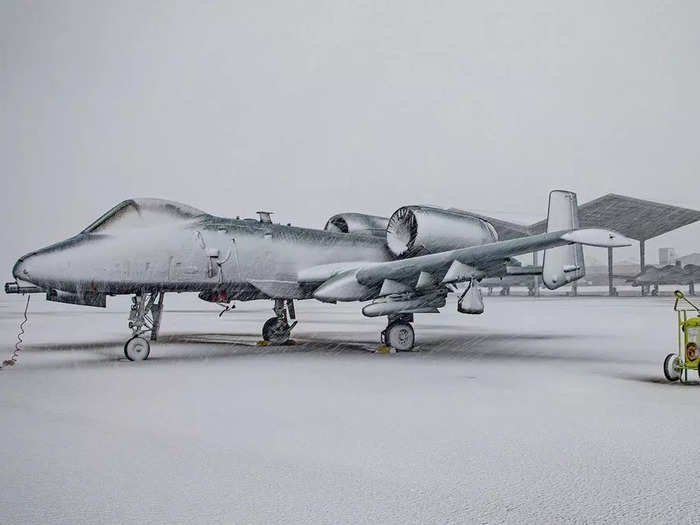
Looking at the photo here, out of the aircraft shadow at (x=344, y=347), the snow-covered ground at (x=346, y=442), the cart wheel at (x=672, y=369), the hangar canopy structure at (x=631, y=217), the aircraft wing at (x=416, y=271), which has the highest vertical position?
the hangar canopy structure at (x=631, y=217)

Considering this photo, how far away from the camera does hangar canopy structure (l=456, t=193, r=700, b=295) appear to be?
34.2 m

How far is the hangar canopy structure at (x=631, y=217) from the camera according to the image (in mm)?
34156

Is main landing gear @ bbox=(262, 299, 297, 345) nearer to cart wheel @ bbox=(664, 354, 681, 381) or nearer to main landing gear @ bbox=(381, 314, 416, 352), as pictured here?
main landing gear @ bbox=(381, 314, 416, 352)

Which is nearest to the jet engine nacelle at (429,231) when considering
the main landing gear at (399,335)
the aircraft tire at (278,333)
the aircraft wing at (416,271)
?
the aircraft wing at (416,271)

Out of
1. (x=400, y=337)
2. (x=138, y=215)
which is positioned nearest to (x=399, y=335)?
(x=400, y=337)

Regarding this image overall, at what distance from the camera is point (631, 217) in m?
36.8

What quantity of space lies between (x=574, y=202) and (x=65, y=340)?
9.37m

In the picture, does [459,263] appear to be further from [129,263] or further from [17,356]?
[17,356]

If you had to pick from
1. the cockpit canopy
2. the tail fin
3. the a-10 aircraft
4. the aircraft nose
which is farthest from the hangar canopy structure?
the aircraft nose

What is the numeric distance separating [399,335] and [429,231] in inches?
74.5

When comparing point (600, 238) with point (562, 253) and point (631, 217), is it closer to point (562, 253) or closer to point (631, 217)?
point (562, 253)

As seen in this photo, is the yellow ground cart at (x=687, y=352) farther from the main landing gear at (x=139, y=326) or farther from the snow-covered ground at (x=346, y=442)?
the main landing gear at (x=139, y=326)

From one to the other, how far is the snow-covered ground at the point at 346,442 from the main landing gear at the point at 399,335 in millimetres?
1552

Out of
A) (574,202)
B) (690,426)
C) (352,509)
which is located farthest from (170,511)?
(574,202)
